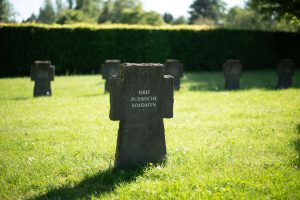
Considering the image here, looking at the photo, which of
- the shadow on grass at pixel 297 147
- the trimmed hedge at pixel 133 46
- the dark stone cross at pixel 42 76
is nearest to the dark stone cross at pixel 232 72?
the dark stone cross at pixel 42 76

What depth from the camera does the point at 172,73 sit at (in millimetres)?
16656

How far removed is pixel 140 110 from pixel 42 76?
981cm

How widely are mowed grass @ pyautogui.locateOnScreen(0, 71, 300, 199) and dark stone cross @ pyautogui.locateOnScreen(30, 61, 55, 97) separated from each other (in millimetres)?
3544

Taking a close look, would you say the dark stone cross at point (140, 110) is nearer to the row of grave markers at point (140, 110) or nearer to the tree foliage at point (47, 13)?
the row of grave markers at point (140, 110)

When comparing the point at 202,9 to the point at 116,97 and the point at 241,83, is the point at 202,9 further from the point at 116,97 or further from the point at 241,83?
the point at 116,97

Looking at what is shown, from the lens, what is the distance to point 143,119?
5.64 m

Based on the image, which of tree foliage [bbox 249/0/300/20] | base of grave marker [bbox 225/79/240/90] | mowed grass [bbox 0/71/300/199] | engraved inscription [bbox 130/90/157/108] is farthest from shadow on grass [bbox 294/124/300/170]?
tree foliage [bbox 249/0/300/20]

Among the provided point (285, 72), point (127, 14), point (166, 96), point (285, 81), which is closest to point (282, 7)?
point (285, 72)

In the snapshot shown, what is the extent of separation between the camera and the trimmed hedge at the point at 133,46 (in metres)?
25.9

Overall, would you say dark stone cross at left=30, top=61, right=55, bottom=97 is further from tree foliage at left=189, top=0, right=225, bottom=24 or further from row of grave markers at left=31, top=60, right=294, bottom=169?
tree foliage at left=189, top=0, right=225, bottom=24

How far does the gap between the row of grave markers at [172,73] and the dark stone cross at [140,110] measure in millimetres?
9637

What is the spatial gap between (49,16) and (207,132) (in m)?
108

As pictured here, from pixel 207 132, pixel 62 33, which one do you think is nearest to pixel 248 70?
pixel 62 33

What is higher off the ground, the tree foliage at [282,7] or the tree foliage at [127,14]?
the tree foliage at [127,14]
